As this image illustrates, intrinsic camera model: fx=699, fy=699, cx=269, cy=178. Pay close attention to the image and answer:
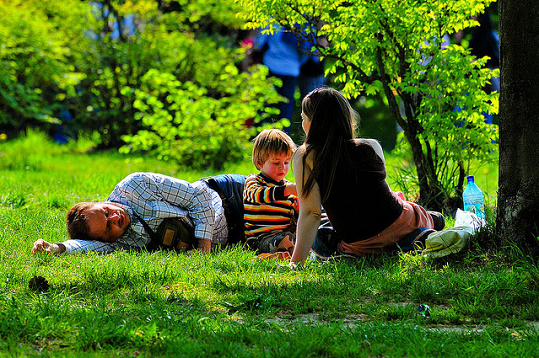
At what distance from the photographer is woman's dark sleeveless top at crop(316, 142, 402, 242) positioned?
185 inches

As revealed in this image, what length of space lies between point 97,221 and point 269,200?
50.2 inches

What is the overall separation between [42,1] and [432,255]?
10.8 meters

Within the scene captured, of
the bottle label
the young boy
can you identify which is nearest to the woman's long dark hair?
the young boy

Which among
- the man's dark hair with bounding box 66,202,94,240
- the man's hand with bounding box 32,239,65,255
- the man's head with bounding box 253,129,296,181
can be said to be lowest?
the man's hand with bounding box 32,239,65,255

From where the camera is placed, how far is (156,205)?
205 inches

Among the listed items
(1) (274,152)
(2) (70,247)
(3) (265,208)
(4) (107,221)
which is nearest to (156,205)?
(4) (107,221)

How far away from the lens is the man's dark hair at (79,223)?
4990 mm

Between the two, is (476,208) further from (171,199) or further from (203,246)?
(171,199)

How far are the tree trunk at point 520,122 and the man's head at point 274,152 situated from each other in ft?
5.43

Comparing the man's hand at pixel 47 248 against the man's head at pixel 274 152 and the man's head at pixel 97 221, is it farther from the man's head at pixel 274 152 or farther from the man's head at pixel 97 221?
the man's head at pixel 274 152

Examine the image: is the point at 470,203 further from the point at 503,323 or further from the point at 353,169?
the point at 503,323

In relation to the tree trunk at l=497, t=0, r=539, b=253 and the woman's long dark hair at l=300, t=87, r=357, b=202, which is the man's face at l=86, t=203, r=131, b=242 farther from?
the tree trunk at l=497, t=0, r=539, b=253

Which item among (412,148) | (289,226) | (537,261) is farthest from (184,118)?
(537,261)

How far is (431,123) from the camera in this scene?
616 cm
